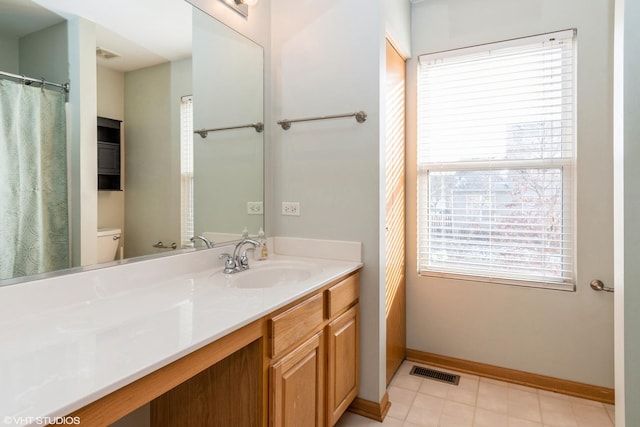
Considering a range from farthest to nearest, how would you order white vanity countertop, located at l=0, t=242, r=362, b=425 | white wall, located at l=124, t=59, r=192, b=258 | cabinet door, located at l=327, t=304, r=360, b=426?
cabinet door, located at l=327, t=304, r=360, b=426, white wall, located at l=124, t=59, r=192, b=258, white vanity countertop, located at l=0, t=242, r=362, b=425

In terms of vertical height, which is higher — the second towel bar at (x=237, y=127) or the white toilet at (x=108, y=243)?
the second towel bar at (x=237, y=127)

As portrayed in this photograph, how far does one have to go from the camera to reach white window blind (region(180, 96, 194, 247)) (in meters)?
1.70

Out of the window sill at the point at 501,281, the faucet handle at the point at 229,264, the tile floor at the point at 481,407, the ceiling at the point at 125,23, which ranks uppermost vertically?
the ceiling at the point at 125,23

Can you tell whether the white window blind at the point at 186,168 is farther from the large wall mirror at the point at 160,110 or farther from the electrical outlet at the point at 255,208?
the electrical outlet at the point at 255,208

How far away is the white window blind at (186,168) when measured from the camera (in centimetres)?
170

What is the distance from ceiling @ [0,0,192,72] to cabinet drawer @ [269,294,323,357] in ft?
3.96

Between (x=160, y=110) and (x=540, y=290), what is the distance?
2526 mm

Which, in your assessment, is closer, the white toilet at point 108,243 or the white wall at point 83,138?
the white wall at point 83,138

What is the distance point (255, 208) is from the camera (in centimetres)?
217

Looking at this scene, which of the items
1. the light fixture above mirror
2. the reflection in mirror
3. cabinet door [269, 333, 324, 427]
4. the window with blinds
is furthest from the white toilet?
the window with blinds

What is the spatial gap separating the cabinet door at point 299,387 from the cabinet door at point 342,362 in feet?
0.22

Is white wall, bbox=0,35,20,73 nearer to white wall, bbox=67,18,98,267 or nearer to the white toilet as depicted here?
white wall, bbox=67,18,98,267
